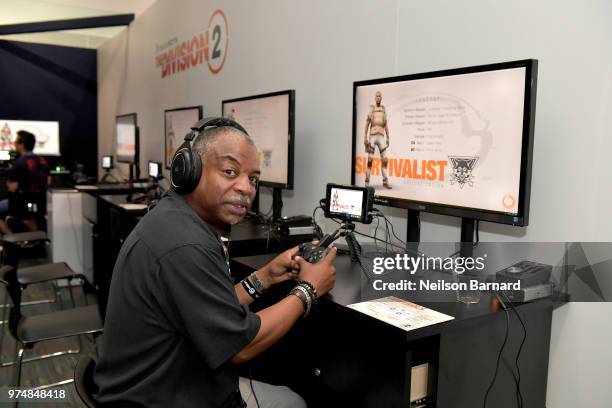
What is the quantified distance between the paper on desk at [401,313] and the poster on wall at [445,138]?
1.44ft

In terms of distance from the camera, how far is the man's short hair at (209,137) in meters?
1.14

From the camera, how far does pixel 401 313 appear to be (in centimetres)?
132

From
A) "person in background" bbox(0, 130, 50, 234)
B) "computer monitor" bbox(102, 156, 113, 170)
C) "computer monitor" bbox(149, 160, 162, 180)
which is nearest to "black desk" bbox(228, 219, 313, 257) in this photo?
"computer monitor" bbox(149, 160, 162, 180)

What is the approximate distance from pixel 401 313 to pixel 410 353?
4.2 inches

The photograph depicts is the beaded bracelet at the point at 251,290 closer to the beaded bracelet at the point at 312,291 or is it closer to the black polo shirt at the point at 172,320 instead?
the beaded bracelet at the point at 312,291

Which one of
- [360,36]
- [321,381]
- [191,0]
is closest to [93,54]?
[191,0]

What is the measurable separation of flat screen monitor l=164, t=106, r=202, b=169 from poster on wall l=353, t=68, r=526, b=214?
2.05m

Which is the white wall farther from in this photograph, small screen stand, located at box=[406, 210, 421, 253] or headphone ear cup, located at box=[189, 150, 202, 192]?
headphone ear cup, located at box=[189, 150, 202, 192]

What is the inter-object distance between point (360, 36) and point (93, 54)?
683 cm

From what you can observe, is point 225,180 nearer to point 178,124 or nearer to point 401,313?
point 401,313

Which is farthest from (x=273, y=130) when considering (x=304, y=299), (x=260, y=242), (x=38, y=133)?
(x=38, y=133)

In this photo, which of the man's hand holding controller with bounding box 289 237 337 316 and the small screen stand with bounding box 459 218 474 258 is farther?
the small screen stand with bounding box 459 218 474 258

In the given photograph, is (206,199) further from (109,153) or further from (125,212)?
(109,153)

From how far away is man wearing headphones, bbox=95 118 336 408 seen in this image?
0.98 m
